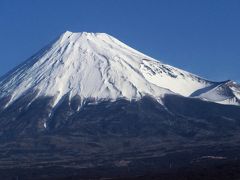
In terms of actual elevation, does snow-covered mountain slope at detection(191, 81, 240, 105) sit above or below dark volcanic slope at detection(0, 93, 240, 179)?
above

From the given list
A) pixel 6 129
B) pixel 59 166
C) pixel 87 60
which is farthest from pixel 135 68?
→ pixel 59 166

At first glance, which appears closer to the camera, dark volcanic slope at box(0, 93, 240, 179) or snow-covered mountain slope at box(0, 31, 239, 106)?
dark volcanic slope at box(0, 93, 240, 179)

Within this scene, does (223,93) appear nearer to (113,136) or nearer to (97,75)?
(97,75)

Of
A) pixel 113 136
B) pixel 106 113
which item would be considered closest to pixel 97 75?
pixel 106 113

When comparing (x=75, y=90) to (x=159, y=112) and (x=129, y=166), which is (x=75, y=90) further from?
(x=129, y=166)

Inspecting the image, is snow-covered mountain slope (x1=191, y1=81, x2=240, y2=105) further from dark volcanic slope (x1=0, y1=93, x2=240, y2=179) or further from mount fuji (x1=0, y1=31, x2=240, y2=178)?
dark volcanic slope (x1=0, y1=93, x2=240, y2=179)

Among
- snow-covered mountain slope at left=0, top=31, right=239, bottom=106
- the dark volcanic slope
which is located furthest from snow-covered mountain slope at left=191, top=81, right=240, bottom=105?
the dark volcanic slope
